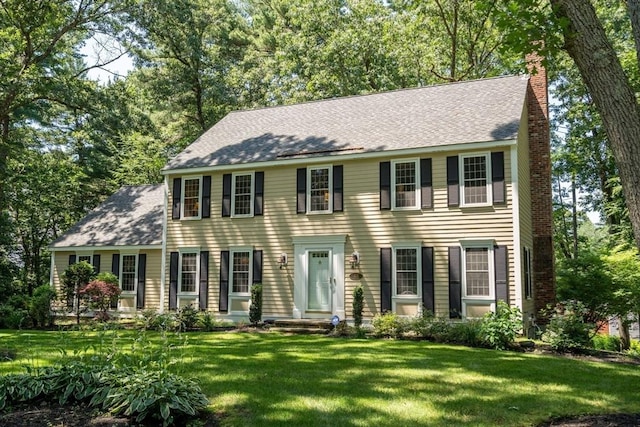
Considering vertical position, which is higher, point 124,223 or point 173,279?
point 124,223

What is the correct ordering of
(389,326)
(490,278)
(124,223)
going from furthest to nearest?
(124,223) < (490,278) < (389,326)

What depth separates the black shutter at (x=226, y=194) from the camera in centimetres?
1731

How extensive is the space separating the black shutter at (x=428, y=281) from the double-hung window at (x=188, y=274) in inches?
300

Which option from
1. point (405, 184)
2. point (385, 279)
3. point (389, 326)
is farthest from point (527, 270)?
point (389, 326)

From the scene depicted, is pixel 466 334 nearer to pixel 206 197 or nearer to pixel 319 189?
pixel 319 189

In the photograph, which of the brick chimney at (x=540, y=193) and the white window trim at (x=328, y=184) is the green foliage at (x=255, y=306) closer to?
the white window trim at (x=328, y=184)

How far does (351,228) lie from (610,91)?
10.8 meters

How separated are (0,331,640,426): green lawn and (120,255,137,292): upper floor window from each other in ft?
27.1

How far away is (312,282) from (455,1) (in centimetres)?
1625

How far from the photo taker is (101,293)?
16.5m

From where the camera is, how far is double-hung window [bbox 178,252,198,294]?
17.5m

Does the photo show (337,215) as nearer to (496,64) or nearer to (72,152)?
(496,64)

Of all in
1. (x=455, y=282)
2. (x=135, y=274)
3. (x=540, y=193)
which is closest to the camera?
(x=455, y=282)

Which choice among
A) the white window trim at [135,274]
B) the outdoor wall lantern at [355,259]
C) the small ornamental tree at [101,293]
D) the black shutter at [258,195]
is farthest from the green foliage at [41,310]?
the outdoor wall lantern at [355,259]
